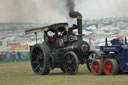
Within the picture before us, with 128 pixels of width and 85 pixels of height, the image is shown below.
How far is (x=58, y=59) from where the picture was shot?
1866cm

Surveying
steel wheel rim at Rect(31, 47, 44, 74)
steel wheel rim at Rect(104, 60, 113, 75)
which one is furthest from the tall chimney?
steel wheel rim at Rect(104, 60, 113, 75)

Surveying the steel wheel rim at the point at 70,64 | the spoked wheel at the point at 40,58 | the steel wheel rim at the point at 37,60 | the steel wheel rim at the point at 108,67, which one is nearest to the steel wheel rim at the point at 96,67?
the steel wheel rim at the point at 108,67

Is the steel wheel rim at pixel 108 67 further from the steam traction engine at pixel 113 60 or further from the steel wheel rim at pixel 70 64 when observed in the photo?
the steel wheel rim at pixel 70 64

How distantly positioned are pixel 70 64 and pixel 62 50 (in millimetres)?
1178

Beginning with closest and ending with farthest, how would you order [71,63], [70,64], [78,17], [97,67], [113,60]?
[113,60] → [97,67] → [71,63] → [70,64] → [78,17]

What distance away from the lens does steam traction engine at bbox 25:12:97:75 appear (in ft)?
59.8

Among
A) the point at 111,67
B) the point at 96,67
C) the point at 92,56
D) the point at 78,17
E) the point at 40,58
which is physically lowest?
the point at 96,67

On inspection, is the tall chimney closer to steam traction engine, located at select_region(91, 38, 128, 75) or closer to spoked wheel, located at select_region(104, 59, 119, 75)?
steam traction engine, located at select_region(91, 38, 128, 75)

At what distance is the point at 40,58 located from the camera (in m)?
19.8

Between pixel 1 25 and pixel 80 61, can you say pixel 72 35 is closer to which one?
pixel 80 61

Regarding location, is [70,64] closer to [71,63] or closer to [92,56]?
[71,63]

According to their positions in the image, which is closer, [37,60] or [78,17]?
[78,17]

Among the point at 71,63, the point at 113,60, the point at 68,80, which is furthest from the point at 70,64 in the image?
the point at 68,80

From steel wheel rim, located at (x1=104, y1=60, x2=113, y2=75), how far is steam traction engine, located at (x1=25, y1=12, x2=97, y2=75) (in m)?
1.69
